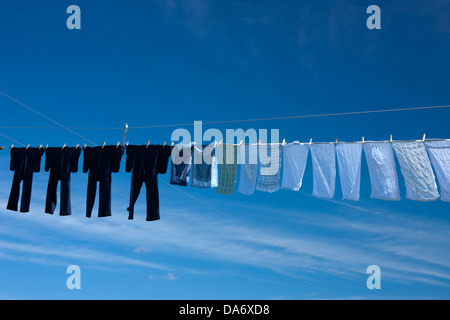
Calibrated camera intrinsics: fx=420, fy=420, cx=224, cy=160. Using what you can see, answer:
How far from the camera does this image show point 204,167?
12383 mm

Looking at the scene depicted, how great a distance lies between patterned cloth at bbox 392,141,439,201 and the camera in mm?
10500

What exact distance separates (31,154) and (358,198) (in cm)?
1037

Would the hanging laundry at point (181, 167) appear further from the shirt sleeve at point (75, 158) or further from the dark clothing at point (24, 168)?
the dark clothing at point (24, 168)

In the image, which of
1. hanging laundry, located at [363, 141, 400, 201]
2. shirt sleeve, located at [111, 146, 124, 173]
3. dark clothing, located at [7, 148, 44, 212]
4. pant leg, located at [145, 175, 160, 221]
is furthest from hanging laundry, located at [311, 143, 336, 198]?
dark clothing, located at [7, 148, 44, 212]

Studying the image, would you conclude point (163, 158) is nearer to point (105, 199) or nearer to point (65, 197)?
point (105, 199)

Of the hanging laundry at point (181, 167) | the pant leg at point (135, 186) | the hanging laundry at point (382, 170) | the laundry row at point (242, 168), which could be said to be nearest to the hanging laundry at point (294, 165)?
the laundry row at point (242, 168)

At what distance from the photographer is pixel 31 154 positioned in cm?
1388

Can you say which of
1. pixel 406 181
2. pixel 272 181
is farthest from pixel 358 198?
pixel 272 181

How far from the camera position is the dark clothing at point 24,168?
13.9m

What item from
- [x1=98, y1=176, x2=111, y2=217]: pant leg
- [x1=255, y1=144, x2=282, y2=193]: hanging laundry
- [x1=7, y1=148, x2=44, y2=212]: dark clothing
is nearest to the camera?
[x1=255, y1=144, x2=282, y2=193]: hanging laundry

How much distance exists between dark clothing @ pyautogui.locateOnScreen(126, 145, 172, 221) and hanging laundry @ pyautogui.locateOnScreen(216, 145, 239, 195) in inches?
68.2

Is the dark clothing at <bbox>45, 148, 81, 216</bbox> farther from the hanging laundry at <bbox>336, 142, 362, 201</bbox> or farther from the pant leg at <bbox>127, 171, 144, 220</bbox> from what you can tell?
the hanging laundry at <bbox>336, 142, 362, 201</bbox>

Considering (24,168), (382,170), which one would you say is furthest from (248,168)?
(24,168)

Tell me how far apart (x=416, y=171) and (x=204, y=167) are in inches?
226
